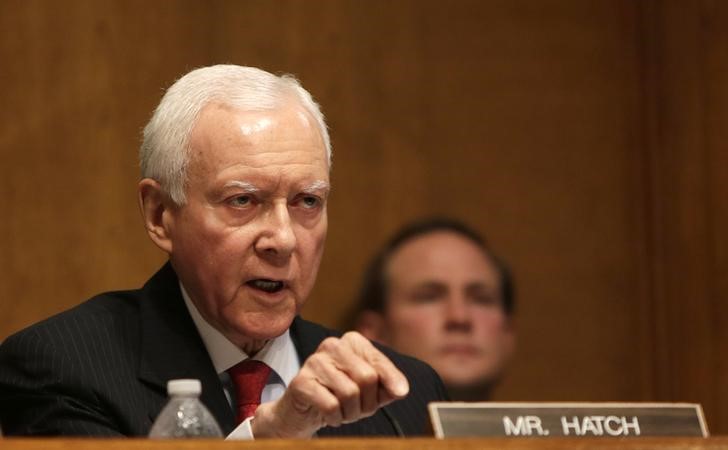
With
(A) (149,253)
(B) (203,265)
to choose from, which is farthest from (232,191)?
(A) (149,253)

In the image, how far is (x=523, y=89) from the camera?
16.3 feet

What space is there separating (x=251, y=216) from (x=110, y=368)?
37 centimetres

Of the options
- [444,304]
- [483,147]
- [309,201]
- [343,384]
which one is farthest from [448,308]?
[343,384]

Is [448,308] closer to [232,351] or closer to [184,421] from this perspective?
[232,351]

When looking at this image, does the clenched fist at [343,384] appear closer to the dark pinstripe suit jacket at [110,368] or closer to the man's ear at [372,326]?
the dark pinstripe suit jacket at [110,368]

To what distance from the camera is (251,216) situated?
2568 millimetres

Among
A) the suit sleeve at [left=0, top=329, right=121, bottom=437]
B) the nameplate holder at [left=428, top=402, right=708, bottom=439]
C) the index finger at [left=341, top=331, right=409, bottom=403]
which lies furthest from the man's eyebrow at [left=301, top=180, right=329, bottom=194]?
the nameplate holder at [left=428, top=402, right=708, bottom=439]

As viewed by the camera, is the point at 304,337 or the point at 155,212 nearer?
the point at 155,212

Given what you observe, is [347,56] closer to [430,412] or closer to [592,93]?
[592,93]

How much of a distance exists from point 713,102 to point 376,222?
4.00 feet

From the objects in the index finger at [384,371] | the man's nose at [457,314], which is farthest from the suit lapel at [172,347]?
the man's nose at [457,314]

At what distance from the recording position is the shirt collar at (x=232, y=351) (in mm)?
2643

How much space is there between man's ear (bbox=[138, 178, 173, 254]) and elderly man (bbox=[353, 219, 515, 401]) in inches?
69.7

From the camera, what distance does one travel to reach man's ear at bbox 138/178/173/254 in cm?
269
